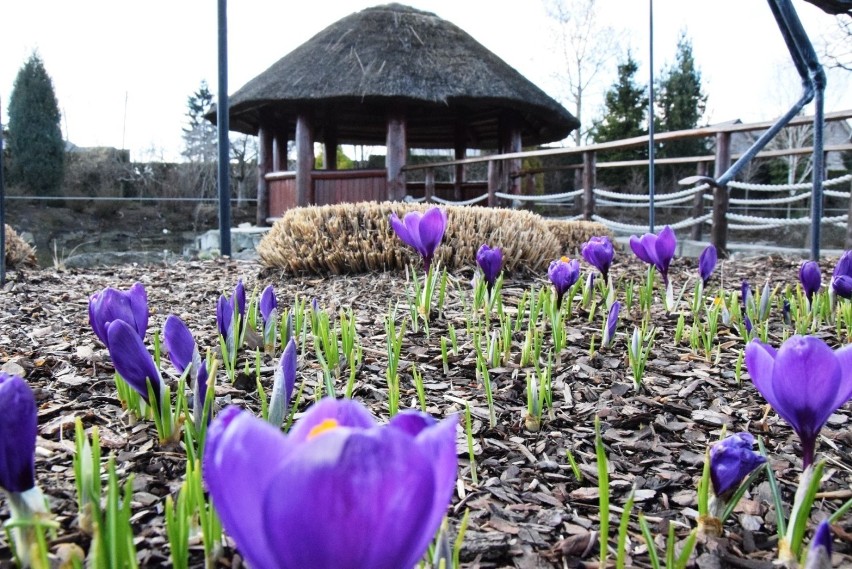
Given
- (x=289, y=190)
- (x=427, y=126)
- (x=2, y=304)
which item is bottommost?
(x=2, y=304)

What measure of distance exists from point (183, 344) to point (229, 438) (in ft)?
2.66

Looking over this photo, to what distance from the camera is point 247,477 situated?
1.35ft

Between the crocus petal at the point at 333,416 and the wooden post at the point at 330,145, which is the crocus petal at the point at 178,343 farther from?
the wooden post at the point at 330,145

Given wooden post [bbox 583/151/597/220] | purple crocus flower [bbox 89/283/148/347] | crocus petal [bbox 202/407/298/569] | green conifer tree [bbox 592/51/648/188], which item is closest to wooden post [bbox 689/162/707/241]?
wooden post [bbox 583/151/597/220]

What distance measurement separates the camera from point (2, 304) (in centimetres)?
279

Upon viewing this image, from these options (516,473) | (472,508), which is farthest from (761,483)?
(472,508)

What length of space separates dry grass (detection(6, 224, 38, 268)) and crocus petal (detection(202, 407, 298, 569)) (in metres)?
6.90

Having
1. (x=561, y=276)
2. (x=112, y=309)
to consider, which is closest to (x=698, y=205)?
(x=561, y=276)

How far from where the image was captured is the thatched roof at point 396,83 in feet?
34.0

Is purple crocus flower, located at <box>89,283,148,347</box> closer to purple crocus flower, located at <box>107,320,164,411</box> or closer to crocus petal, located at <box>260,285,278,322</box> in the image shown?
purple crocus flower, located at <box>107,320,164,411</box>

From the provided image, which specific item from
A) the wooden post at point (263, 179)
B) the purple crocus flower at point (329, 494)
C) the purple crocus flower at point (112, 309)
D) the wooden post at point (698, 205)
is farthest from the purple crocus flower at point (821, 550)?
the wooden post at point (263, 179)

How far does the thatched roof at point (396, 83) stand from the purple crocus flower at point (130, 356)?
9.46m

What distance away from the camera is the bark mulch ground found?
0.93 meters

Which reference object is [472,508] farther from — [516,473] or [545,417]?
[545,417]
